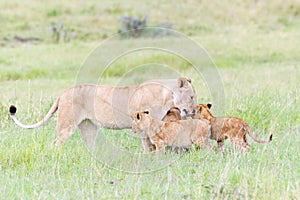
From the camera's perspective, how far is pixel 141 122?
6734 millimetres

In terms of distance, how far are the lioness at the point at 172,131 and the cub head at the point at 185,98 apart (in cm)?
38

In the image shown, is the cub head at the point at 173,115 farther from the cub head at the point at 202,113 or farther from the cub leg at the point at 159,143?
the cub leg at the point at 159,143

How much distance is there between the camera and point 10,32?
20656 millimetres

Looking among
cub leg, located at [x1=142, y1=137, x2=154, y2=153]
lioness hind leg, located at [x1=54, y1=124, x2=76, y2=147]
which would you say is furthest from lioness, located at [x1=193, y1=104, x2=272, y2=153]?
lioness hind leg, located at [x1=54, y1=124, x2=76, y2=147]

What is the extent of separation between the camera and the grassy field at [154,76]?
542 cm

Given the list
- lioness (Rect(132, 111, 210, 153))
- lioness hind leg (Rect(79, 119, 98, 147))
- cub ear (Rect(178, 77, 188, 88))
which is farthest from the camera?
lioness hind leg (Rect(79, 119, 98, 147))

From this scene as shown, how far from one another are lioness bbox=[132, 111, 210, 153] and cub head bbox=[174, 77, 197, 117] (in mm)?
379

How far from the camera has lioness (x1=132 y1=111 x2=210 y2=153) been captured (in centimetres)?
668

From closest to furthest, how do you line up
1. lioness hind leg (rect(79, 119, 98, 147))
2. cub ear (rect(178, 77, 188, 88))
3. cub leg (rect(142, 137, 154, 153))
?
cub leg (rect(142, 137, 154, 153)) < cub ear (rect(178, 77, 188, 88)) < lioness hind leg (rect(79, 119, 98, 147))

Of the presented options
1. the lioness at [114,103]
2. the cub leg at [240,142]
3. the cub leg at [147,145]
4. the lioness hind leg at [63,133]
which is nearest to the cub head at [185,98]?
the lioness at [114,103]

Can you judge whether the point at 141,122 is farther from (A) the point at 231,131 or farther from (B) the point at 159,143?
(A) the point at 231,131

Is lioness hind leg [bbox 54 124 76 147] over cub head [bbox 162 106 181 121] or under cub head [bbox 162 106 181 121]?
under

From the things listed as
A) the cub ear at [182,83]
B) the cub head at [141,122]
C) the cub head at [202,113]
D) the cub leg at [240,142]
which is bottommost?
the cub leg at [240,142]

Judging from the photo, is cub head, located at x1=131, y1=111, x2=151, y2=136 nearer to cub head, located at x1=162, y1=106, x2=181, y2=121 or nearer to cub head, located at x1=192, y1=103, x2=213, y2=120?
cub head, located at x1=162, y1=106, x2=181, y2=121
